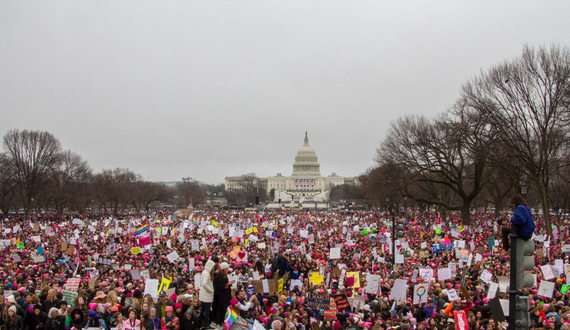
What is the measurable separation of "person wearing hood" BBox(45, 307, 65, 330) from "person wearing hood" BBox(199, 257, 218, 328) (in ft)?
7.28

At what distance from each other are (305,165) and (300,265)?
165m

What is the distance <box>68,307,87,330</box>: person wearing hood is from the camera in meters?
7.28

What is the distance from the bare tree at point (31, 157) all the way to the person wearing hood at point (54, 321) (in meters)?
46.2

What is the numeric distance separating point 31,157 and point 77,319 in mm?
48759

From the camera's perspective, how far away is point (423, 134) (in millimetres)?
33406

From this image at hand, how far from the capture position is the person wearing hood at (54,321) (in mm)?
7387

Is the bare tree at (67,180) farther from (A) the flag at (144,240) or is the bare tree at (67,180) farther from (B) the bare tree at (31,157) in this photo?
(A) the flag at (144,240)

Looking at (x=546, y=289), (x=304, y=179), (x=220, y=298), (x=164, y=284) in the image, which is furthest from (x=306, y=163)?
(x=220, y=298)

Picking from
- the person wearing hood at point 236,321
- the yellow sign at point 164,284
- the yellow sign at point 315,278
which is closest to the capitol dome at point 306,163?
the yellow sign at point 315,278

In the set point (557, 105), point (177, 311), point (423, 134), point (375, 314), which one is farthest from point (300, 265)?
point (423, 134)

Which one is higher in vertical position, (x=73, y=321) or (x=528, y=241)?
(x=528, y=241)

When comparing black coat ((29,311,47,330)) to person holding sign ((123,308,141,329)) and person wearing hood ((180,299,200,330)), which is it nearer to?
person holding sign ((123,308,141,329))

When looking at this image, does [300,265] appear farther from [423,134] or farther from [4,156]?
[4,156]

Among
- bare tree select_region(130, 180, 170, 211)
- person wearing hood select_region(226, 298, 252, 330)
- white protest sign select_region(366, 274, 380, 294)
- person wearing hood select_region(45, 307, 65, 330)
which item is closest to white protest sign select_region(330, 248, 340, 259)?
white protest sign select_region(366, 274, 380, 294)
